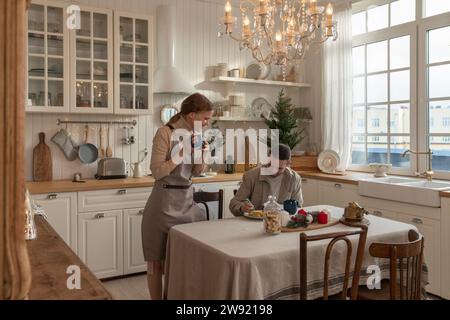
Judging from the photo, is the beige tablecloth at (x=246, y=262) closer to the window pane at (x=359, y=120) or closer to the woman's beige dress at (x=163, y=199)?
the woman's beige dress at (x=163, y=199)

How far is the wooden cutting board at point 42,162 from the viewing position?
3867mm

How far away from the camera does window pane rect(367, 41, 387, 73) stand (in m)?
4.44

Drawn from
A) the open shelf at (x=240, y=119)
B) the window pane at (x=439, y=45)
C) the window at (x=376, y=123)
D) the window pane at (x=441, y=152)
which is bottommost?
the window pane at (x=441, y=152)

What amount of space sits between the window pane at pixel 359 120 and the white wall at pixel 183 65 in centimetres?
52

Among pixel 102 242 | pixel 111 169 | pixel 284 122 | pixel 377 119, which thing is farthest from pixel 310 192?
pixel 102 242

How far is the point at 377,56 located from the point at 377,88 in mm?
343

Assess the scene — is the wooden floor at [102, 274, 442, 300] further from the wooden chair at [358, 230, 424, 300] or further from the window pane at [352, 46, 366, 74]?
the window pane at [352, 46, 366, 74]

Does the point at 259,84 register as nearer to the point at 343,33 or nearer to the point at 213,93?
the point at 213,93

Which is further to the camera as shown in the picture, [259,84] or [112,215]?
[259,84]

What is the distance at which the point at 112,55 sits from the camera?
3.92 meters

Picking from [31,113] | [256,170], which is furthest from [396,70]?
[31,113]

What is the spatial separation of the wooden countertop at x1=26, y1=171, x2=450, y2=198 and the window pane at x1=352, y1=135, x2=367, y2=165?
1.08 feet

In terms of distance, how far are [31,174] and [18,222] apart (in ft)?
11.0

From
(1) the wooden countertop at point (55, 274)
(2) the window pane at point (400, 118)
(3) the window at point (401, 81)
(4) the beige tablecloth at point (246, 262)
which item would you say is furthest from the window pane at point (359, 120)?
(1) the wooden countertop at point (55, 274)
